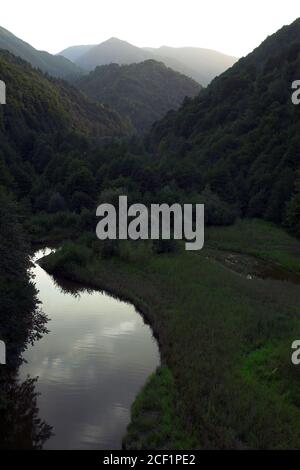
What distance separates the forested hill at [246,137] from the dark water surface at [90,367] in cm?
5300

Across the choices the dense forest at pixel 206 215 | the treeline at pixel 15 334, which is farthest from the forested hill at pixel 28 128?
the treeline at pixel 15 334

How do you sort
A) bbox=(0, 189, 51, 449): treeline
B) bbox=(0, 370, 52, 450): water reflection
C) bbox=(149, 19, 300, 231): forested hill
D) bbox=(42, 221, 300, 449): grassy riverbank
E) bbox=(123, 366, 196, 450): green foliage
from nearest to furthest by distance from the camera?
1. bbox=(123, 366, 196, 450): green foliage
2. bbox=(42, 221, 300, 449): grassy riverbank
3. bbox=(0, 370, 52, 450): water reflection
4. bbox=(0, 189, 51, 449): treeline
5. bbox=(149, 19, 300, 231): forested hill

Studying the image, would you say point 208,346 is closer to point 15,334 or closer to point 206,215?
point 15,334

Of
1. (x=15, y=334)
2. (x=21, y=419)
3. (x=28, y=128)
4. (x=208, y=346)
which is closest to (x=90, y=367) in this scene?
(x=15, y=334)

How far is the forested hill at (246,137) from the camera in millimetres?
95000

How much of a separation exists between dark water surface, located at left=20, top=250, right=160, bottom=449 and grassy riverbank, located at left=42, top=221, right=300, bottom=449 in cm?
122

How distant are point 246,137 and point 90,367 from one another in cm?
9049

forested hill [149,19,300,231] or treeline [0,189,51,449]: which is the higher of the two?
forested hill [149,19,300,231]

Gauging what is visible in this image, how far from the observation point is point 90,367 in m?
30.0

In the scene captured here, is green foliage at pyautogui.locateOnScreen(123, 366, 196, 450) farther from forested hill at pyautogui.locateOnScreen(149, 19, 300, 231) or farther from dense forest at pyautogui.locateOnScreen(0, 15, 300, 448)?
forested hill at pyautogui.locateOnScreen(149, 19, 300, 231)

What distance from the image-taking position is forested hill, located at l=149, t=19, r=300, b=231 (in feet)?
312

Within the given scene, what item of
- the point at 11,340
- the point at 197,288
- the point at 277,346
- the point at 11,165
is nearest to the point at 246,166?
the point at 11,165

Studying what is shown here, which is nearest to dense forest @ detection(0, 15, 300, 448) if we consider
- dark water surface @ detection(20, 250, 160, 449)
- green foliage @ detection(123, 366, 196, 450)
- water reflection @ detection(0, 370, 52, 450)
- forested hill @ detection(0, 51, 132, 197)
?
water reflection @ detection(0, 370, 52, 450)
